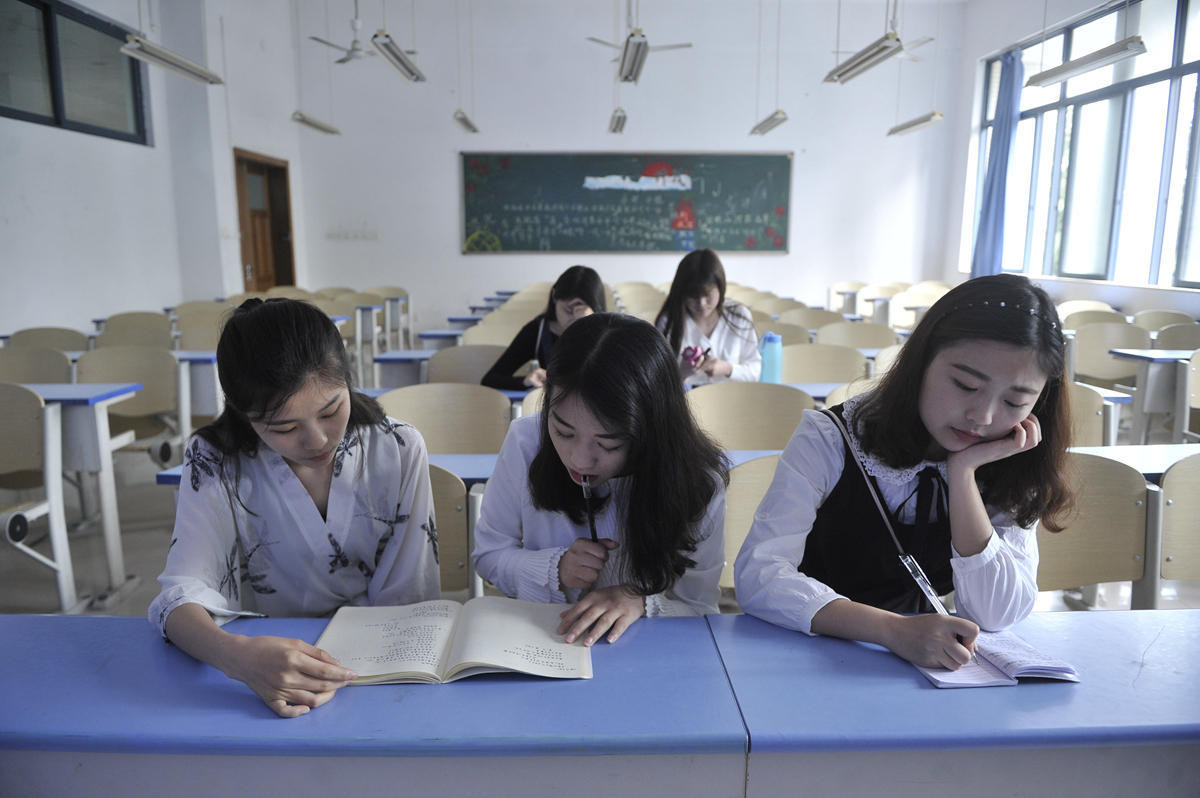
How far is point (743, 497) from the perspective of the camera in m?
1.43

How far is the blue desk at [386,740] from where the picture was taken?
70 centimetres

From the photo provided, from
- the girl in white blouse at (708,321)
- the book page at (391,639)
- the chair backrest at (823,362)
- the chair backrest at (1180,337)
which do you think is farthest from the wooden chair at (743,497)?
the chair backrest at (1180,337)

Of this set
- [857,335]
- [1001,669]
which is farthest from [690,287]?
[1001,669]

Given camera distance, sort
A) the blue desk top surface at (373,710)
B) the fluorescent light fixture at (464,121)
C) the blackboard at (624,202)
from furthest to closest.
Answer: the blackboard at (624,202), the fluorescent light fixture at (464,121), the blue desk top surface at (373,710)

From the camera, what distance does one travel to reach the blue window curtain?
→ 688cm

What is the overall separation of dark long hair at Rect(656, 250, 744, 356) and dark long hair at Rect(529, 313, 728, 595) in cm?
192

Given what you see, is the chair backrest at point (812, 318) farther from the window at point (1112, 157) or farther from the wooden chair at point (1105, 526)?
the wooden chair at point (1105, 526)

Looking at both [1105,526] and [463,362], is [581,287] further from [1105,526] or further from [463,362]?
[1105,526]

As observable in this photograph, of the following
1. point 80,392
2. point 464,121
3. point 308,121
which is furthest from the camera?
point 464,121

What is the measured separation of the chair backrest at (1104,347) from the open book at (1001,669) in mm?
3815

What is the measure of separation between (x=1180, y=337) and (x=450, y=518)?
408cm

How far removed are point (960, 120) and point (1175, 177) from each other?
3.07m

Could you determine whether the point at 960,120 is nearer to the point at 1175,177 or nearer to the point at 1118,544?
the point at 1175,177

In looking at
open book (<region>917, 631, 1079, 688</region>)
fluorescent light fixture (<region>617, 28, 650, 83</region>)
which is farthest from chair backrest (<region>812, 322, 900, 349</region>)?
open book (<region>917, 631, 1079, 688</region>)
